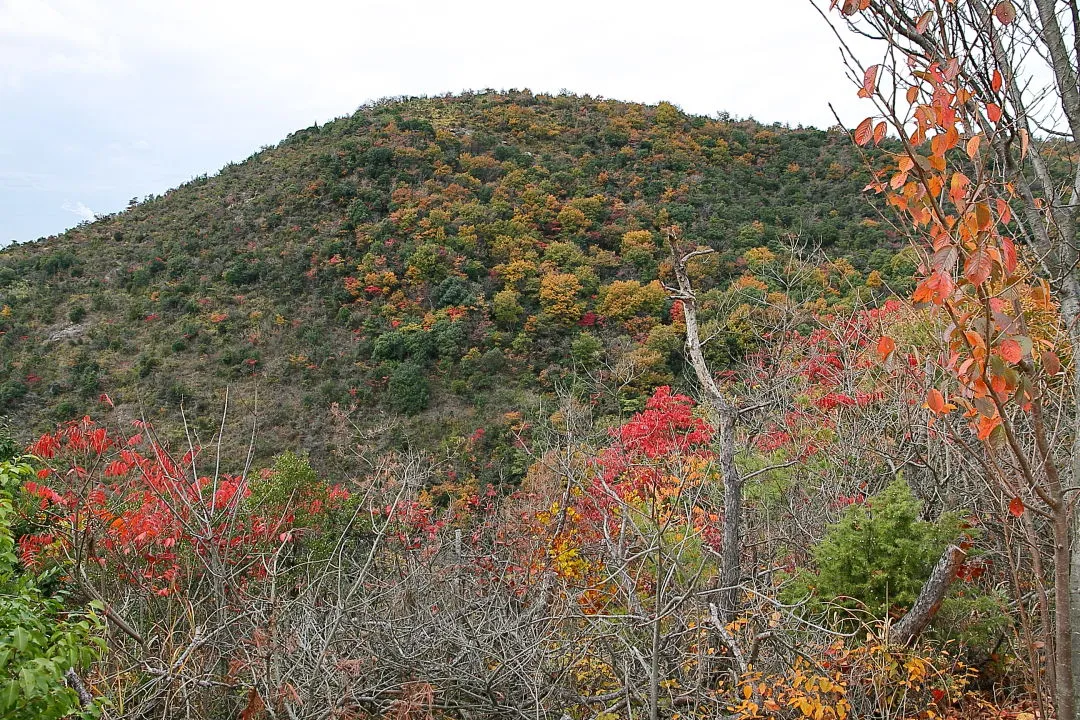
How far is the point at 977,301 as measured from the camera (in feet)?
4.69

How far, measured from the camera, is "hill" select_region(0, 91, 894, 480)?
56.7 feet

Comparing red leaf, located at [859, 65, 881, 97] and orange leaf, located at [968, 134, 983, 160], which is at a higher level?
red leaf, located at [859, 65, 881, 97]

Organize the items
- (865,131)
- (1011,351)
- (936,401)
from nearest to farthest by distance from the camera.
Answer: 1. (1011,351)
2. (936,401)
3. (865,131)

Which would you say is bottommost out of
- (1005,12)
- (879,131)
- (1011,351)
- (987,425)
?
(987,425)

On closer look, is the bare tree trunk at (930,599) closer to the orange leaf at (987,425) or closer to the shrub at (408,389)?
the orange leaf at (987,425)

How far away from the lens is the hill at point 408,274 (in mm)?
17281

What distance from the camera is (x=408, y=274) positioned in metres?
21.7

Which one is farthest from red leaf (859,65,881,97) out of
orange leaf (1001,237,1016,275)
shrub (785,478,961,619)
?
shrub (785,478,961,619)

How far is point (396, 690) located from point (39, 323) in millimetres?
22851

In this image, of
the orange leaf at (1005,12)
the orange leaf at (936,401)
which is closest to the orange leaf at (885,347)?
the orange leaf at (936,401)

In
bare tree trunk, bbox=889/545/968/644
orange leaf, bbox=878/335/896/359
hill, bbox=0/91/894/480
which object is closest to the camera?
orange leaf, bbox=878/335/896/359

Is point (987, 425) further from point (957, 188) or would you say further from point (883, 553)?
point (883, 553)

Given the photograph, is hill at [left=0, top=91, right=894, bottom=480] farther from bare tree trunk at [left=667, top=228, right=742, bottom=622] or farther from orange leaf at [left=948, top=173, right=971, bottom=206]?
orange leaf at [left=948, top=173, right=971, bottom=206]

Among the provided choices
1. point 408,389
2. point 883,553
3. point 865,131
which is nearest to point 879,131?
point 865,131
